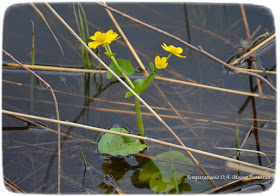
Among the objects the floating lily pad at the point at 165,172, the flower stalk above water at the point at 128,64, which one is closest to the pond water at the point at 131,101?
the floating lily pad at the point at 165,172

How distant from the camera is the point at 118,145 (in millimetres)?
1142

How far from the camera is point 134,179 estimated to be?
3.55 feet

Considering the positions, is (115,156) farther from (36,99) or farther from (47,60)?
(47,60)

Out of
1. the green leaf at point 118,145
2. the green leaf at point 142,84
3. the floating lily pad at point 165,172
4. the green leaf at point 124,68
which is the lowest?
the floating lily pad at point 165,172

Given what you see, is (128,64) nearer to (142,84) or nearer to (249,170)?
(142,84)

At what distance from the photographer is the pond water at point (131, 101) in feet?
3.59

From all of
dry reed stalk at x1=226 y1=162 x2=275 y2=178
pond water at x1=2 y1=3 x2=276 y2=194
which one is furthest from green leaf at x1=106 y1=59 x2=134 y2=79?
dry reed stalk at x1=226 y1=162 x2=275 y2=178

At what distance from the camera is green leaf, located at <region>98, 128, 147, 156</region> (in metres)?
Answer: 1.10

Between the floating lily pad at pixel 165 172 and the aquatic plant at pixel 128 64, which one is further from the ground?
the aquatic plant at pixel 128 64

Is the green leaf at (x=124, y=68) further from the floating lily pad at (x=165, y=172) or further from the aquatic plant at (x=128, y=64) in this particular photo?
the floating lily pad at (x=165, y=172)

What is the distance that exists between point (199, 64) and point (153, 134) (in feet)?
1.15

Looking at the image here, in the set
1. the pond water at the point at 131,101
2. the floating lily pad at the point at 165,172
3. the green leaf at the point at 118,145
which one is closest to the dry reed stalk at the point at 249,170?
the pond water at the point at 131,101

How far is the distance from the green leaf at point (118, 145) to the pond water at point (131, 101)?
0.04 meters

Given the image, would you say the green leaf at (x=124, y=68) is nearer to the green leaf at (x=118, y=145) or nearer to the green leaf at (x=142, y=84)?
the green leaf at (x=142, y=84)
